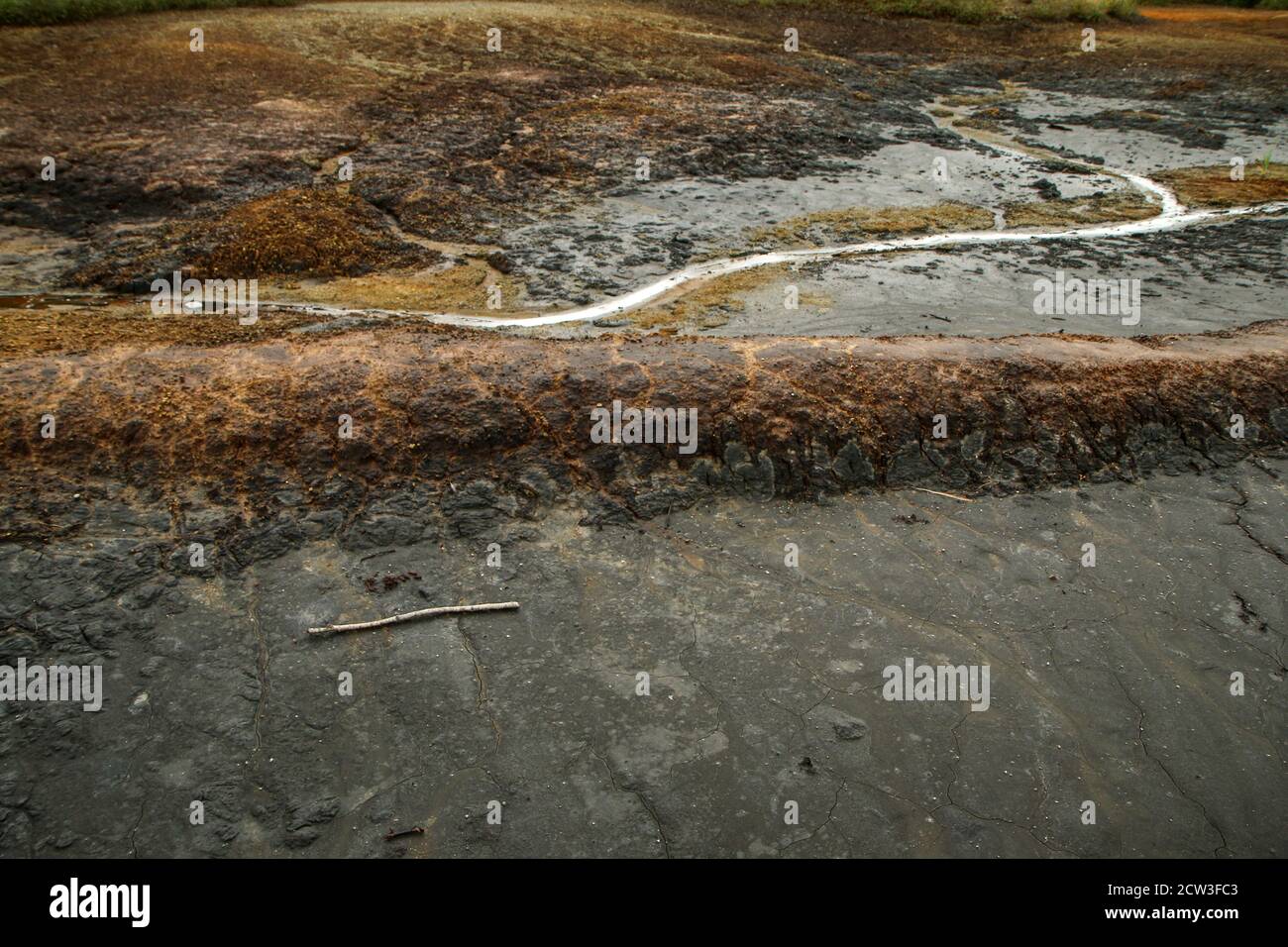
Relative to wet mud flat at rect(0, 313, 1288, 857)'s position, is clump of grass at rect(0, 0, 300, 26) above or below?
above

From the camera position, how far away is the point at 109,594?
486 centimetres

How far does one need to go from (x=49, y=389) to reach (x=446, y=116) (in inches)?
310

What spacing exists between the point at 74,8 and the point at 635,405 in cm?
1307

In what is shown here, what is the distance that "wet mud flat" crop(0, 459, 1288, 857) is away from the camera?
398 cm

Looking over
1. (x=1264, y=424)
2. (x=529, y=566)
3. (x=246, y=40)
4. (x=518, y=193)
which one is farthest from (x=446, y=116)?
(x=1264, y=424)

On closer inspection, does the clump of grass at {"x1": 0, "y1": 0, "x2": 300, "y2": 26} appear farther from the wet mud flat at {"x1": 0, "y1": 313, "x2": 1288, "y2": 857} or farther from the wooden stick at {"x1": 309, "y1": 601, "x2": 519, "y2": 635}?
the wooden stick at {"x1": 309, "y1": 601, "x2": 519, "y2": 635}

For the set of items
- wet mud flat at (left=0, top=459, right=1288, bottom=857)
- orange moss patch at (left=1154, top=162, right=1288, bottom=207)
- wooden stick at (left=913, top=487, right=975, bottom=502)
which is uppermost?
orange moss patch at (left=1154, top=162, right=1288, bottom=207)

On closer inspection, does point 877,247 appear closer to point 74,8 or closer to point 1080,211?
point 1080,211

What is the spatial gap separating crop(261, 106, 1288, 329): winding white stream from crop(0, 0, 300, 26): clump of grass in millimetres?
9418

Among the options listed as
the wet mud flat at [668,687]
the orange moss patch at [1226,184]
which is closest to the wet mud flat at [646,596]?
the wet mud flat at [668,687]

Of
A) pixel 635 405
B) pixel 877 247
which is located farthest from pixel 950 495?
pixel 877 247

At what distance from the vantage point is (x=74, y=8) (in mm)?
14086

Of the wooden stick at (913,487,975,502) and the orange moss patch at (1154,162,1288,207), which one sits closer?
the wooden stick at (913,487,975,502)

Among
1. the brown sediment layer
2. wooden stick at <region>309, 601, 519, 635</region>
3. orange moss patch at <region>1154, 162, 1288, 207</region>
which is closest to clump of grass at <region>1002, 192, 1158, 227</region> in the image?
orange moss patch at <region>1154, 162, 1288, 207</region>
